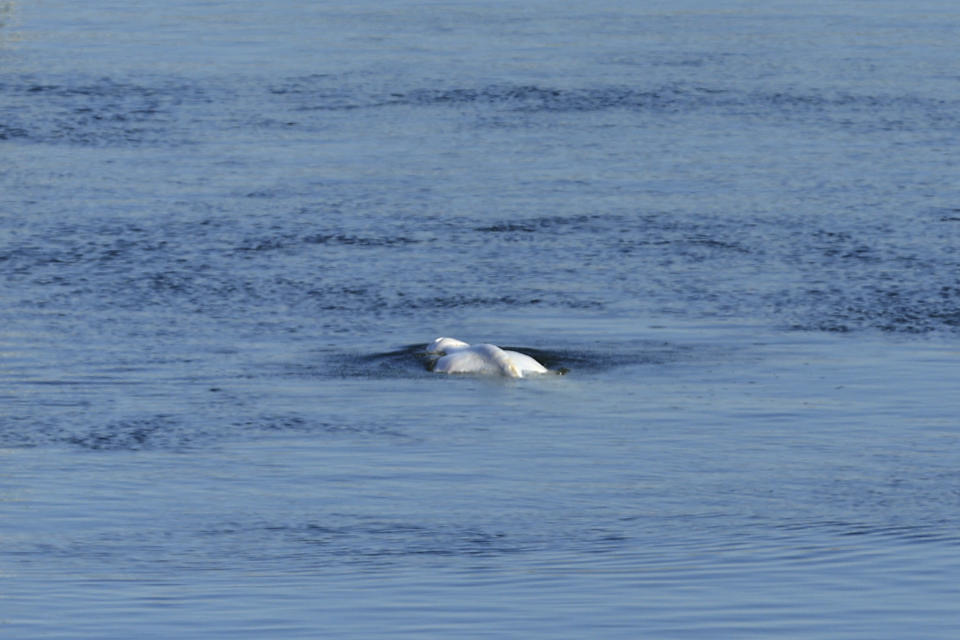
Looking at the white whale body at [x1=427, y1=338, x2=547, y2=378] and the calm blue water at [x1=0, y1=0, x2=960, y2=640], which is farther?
the white whale body at [x1=427, y1=338, x2=547, y2=378]

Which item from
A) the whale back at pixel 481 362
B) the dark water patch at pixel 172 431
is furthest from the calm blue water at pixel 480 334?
the whale back at pixel 481 362

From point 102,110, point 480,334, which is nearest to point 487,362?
point 480,334

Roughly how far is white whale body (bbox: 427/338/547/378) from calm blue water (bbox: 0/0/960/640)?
18 centimetres

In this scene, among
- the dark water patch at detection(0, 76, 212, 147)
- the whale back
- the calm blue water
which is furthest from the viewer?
Result: the dark water patch at detection(0, 76, 212, 147)

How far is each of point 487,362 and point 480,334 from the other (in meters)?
1.30

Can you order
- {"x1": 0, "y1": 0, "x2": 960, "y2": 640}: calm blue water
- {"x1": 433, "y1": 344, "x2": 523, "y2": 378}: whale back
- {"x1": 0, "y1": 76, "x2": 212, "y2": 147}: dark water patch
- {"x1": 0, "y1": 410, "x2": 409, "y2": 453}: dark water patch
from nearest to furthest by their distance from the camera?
{"x1": 0, "y1": 0, "x2": 960, "y2": 640}: calm blue water < {"x1": 0, "y1": 410, "x2": 409, "y2": 453}: dark water patch < {"x1": 433, "y1": 344, "x2": 523, "y2": 378}: whale back < {"x1": 0, "y1": 76, "x2": 212, "y2": 147}: dark water patch

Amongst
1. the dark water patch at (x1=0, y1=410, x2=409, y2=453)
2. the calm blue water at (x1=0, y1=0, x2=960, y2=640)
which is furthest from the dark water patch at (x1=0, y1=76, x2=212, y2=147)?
the dark water patch at (x1=0, y1=410, x2=409, y2=453)

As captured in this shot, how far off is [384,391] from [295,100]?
1253 centimetres

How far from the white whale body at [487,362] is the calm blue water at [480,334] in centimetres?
18

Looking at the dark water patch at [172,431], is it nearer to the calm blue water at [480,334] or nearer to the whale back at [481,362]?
the calm blue water at [480,334]

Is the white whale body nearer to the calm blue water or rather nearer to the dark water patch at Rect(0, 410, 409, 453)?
the calm blue water

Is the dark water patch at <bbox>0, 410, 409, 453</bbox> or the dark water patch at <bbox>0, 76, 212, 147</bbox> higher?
the dark water patch at <bbox>0, 76, 212, 147</bbox>

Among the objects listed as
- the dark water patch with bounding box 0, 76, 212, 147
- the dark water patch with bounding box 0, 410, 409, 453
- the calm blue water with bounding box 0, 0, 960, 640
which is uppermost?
the dark water patch with bounding box 0, 76, 212, 147

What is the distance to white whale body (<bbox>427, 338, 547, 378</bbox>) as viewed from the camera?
16.8 m
